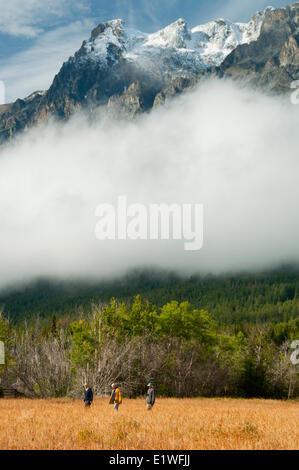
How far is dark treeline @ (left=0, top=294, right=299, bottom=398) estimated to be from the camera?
141 ft

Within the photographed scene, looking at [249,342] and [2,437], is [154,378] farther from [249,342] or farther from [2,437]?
[2,437]

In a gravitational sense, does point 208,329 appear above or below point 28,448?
below

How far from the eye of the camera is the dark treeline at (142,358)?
4294 centimetres

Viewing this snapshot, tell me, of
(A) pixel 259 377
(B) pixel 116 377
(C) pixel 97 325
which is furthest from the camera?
(A) pixel 259 377

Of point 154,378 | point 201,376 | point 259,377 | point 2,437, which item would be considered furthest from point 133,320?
point 2,437

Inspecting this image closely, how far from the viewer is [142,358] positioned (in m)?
49.1

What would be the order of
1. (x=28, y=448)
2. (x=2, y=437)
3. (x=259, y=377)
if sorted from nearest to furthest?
(x=28, y=448) → (x=2, y=437) → (x=259, y=377)

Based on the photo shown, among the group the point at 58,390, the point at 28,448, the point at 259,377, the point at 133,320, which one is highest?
the point at 28,448

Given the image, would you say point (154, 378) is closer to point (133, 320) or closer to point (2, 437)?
point (133, 320)

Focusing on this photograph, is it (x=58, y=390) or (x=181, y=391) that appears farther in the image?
(x=181, y=391)

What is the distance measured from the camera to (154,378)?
51.6 meters
